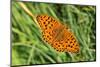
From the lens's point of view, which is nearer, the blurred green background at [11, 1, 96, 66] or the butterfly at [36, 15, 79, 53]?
the blurred green background at [11, 1, 96, 66]

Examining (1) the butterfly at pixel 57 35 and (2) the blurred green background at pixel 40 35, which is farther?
(1) the butterfly at pixel 57 35
